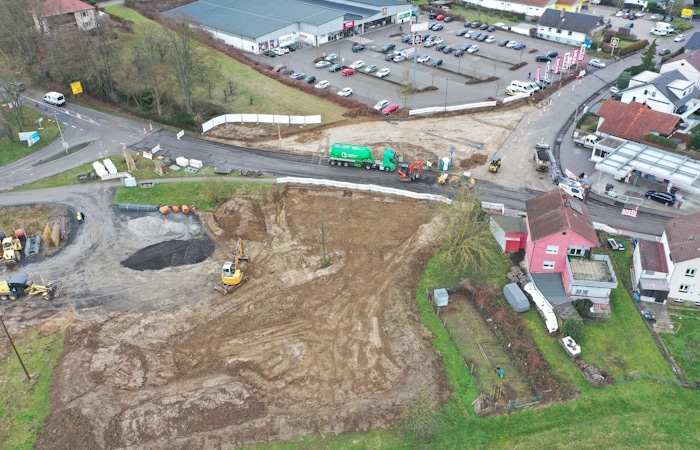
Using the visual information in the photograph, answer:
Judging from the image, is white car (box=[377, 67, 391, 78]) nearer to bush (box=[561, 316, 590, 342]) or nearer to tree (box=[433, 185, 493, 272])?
tree (box=[433, 185, 493, 272])

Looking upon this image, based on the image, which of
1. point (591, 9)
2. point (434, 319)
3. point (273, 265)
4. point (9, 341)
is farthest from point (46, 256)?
point (591, 9)

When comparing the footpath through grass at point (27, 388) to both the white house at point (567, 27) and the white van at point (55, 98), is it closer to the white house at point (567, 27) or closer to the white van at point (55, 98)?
the white van at point (55, 98)

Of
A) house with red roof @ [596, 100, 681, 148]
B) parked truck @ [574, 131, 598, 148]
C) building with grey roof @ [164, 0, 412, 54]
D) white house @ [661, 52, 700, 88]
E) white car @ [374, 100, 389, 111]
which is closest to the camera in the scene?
house with red roof @ [596, 100, 681, 148]

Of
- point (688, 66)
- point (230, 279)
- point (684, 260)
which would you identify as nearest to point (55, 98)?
point (230, 279)

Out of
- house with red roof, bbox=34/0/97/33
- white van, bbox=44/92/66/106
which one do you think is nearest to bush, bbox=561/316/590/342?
white van, bbox=44/92/66/106

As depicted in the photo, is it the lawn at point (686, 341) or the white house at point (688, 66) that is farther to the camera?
the white house at point (688, 66)

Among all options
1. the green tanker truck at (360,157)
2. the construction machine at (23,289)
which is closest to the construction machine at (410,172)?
the green tanker truck at (360,157)

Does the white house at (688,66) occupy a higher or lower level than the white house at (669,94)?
higher
